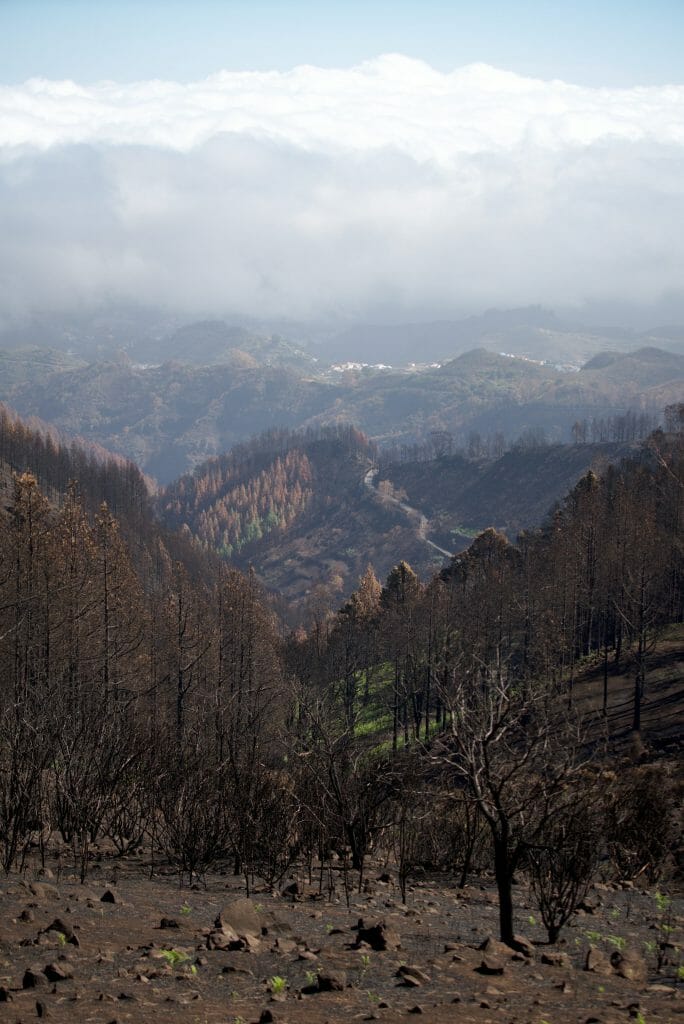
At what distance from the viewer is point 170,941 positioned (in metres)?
15.8

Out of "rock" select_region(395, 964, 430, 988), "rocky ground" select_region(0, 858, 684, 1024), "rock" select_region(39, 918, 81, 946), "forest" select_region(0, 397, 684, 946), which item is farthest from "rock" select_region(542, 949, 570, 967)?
"rock" select_region(39, 918, 81, 946)

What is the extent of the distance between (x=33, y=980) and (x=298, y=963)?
4177mm

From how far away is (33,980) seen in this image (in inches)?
503

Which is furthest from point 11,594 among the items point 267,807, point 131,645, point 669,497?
point 669,497

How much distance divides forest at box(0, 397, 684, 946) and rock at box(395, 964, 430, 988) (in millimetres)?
2750

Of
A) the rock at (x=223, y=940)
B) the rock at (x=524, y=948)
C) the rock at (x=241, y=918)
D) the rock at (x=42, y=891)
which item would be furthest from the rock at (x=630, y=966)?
the rock at (x=42, y=891)

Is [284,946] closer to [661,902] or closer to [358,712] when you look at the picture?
[661,902]

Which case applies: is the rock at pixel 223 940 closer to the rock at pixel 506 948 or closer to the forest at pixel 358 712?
the rock at pixel 506 948

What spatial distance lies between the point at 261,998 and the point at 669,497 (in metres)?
88.9

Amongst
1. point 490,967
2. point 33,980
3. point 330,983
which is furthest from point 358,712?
point 33,980

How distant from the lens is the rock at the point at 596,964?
15605 millimetres

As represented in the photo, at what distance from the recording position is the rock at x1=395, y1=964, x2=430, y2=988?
551 inches

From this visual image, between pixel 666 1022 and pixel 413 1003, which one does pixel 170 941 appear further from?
pixel 666 1022

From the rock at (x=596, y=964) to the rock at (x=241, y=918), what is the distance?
19.7 ft
